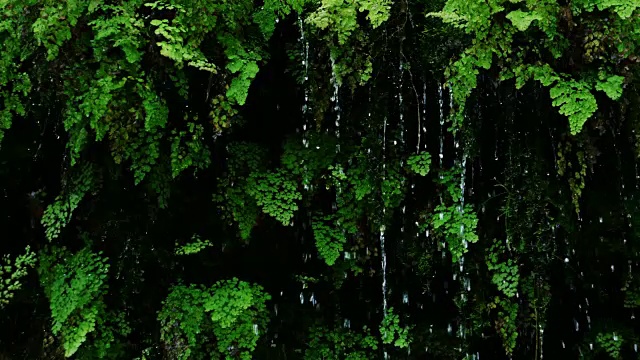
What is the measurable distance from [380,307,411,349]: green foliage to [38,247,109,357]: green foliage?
2.09 metres

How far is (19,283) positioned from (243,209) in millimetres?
1953

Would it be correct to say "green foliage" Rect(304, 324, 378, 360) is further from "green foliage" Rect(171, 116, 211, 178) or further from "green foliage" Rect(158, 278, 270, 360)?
"green foliage" Rect(171, 116, 211, 178)

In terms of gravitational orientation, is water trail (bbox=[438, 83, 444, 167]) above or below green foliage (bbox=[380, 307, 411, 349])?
above

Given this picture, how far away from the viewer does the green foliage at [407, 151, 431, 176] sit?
12.3ft

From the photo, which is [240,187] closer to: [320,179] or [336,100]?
[320,179]

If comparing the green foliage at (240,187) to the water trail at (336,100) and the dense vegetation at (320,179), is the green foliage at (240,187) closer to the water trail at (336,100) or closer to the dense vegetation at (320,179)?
the dense vegetation at (320,179)

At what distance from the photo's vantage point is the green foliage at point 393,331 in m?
4.17

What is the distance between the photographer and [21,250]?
4461 mm

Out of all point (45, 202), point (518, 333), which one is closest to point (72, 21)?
point (45, 202)

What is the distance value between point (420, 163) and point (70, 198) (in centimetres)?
245

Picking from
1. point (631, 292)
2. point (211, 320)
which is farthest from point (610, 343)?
point (211, 320)

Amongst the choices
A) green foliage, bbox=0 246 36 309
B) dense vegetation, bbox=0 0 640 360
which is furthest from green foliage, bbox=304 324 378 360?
green foliage, bbox=0 246 36 309

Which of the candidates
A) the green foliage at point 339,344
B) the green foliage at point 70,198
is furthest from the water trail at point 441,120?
the green foliage at point 70,198

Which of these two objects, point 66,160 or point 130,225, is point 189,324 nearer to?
point 130,225
